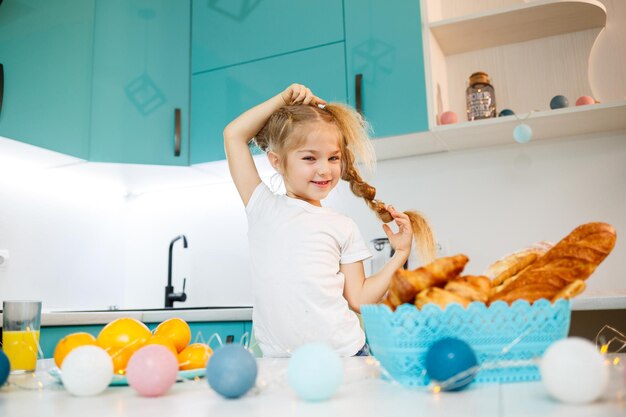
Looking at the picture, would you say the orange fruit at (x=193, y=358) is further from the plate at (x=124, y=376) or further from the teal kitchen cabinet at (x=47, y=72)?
the teal kitchen cabinet at (x=47, y=72)

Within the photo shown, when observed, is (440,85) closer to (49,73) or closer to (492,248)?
(492,248)

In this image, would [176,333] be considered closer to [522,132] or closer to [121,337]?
[121,337]

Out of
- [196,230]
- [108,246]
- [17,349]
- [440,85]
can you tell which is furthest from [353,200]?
[17,349]

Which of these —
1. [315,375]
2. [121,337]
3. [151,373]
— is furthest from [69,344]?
[315,375]

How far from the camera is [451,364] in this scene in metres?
0.49

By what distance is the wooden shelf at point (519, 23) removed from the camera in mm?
2037

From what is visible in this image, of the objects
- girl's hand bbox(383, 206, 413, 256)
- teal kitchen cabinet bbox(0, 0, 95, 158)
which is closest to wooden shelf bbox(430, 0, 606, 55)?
girl's hand bbox(383, 206, 413, 256)

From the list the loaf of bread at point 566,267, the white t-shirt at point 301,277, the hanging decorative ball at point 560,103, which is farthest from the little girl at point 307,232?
the hanging decorative ball at point 560,103

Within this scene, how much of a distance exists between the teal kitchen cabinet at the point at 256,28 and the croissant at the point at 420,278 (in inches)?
72.0

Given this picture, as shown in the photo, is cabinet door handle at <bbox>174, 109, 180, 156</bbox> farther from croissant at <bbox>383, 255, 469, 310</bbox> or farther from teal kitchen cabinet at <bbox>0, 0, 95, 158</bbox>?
croissant at <bbox>383, 255, 469, 310</bbox>

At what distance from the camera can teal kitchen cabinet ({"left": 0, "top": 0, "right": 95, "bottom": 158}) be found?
2.04 metres

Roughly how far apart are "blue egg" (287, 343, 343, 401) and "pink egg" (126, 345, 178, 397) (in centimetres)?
12

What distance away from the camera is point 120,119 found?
2.36m

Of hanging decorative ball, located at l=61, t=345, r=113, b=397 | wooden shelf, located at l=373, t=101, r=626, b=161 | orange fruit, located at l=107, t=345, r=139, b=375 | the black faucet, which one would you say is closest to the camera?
hanging decorative ball, located at l=61, t=345, r=113, b=397
